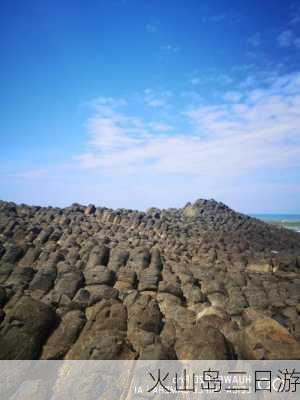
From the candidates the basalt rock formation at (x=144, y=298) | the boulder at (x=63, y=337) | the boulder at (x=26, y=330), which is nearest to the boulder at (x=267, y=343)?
the basalt rock formation at (x=144, y=298)

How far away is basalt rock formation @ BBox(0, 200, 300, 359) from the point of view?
12164 mm

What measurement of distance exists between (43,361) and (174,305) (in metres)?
8.41

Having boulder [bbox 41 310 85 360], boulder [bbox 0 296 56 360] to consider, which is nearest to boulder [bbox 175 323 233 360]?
boulder [bbox 41 310 85 360]

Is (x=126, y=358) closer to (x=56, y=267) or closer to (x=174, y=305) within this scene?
(x=174, y=305)

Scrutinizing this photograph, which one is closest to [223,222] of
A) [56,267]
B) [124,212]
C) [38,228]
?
[124,212]

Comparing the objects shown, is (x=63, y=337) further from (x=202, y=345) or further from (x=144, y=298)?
(x=202, y=345)

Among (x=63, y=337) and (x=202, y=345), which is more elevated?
(x=202, y=345)

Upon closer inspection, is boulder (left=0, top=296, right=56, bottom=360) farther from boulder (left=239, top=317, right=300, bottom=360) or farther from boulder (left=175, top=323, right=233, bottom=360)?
boulder (left=239, top=317, right=300, bottom=360)

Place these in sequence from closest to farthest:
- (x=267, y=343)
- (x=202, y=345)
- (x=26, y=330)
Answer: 1. (x=202, y=345)
2. (x=267, y=343)
3. (x=26, y=330)

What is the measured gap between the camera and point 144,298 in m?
18.1

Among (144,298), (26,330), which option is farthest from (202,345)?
(26,330)

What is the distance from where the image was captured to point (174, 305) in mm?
18578

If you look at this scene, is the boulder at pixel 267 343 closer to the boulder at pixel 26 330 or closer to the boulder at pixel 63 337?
the boulder at pixel 63 337

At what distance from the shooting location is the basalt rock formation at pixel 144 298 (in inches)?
479
